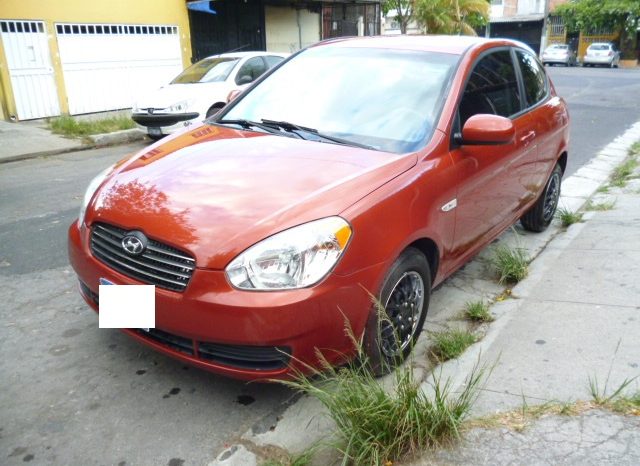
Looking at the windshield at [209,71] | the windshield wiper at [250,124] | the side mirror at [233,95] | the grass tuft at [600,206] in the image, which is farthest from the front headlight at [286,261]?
the windshield at [209,71]

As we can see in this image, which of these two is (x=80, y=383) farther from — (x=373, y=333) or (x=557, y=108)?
(x=557, y=108)

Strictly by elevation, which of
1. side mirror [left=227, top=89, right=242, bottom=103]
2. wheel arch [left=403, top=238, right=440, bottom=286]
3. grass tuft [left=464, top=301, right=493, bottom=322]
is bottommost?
grass tuft [left=464, top=301, right=493, bottom=322]

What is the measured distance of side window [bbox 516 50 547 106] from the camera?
4.65 metres

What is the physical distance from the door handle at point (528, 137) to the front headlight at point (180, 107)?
690cm

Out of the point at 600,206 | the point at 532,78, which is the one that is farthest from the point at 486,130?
the point at 600,206

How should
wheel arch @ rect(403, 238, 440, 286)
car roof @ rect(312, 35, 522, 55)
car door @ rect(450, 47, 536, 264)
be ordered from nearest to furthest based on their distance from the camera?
wheel arch @ rect(403, 238, 440, 286) → car door @ rect(450, 47, 536, 264) → car roof @ rect(312, 35, 522, 55)

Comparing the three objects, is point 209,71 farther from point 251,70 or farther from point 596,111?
point 596,111

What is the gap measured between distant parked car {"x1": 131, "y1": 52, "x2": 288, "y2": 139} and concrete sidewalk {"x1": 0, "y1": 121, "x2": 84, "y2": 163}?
1.36 meters

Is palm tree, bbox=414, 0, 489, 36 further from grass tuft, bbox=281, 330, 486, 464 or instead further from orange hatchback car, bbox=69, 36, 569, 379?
grass tuft, bbox=281, 330, 486, 464

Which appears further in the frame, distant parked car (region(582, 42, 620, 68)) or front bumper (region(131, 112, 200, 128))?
distant parked car (region(582, 42, 620, 68))

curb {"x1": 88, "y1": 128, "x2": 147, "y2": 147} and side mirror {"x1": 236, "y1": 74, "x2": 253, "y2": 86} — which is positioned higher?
side mirror {"x1": 236, "y1": 74, "x2": 253, "y2": 86}

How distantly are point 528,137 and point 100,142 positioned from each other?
27.4ft

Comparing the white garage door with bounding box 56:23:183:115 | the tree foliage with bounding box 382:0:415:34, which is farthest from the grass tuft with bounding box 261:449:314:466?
the tree foliage with bounding box 382:0:415:34

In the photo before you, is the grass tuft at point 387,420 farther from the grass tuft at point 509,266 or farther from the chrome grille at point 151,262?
the grass tuft at point 509,266
